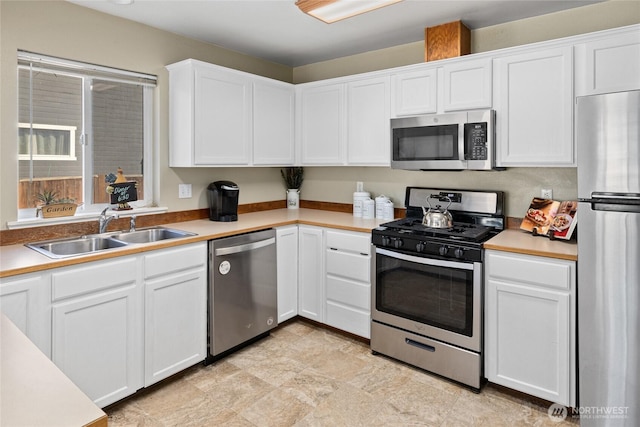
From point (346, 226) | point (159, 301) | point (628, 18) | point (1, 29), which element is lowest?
point (159, 301)

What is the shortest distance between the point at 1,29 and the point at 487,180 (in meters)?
3.29

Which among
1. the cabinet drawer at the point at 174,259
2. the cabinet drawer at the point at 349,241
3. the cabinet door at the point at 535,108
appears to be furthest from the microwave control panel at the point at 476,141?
the cabinet drawer at the point at 174,259

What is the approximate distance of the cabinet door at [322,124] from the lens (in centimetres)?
353

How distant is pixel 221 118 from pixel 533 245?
2.39 m

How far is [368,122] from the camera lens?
3.33 m

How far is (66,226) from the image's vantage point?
2615 millimetres

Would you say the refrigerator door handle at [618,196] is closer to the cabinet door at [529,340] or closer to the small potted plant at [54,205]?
the cabinet door at [529,340]

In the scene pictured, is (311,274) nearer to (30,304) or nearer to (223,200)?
(223,200)

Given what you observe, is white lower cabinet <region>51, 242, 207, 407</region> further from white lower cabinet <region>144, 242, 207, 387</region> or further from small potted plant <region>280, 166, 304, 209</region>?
small potted plant <region>280, 166, 304, 209</region>

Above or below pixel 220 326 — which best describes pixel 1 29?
above

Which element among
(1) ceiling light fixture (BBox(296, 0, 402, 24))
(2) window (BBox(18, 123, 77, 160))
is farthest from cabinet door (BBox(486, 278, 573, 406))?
(2) window (BBox(18, 123, 77, 160))

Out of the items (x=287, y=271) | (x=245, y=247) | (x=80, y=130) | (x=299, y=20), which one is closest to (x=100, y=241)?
(x=80, y=130)

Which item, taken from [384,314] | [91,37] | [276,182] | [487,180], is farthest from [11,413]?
[276,182]

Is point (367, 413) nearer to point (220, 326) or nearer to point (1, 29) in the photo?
point (220, 326)
